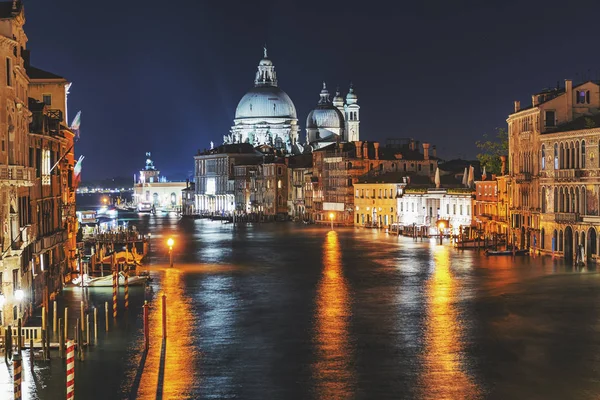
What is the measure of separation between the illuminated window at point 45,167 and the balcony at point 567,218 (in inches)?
1039

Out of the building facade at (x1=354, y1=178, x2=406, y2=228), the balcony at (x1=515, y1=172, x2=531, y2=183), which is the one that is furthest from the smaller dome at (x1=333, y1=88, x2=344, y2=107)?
the balcony at (x1=515, y1=172, x2=531, y2=183)

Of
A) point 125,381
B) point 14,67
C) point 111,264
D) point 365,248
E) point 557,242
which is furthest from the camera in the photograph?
point 365,248

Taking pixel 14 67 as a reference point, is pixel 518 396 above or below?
below

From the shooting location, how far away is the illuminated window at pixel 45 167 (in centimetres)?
3916

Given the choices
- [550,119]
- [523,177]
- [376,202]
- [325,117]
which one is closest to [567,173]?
[550,119]

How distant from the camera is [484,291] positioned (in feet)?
137

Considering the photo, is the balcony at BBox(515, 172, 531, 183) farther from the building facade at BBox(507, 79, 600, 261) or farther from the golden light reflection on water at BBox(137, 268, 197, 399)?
the golden light reflection on water at BBox(137, 268, 197, 399)

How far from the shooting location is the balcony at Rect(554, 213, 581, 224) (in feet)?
173

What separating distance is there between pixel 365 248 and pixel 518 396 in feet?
156

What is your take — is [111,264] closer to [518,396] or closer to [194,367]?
[194,367]

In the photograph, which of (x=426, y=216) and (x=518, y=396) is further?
(x=426, y=216)

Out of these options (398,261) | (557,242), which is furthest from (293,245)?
(557,242)

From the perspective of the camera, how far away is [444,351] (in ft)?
91.6

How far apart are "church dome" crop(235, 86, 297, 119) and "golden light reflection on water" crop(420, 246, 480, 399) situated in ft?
433
